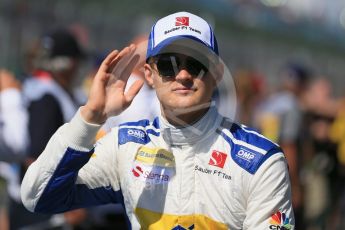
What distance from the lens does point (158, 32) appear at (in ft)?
12.9

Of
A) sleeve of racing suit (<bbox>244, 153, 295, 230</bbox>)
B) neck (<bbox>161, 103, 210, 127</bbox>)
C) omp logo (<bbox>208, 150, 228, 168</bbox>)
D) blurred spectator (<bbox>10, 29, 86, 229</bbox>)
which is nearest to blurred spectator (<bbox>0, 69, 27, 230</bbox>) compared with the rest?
blurred spectator (<bbox>10, 29, 86, 229</bbox>)

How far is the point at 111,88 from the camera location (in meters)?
3.94

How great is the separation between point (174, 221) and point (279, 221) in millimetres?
438

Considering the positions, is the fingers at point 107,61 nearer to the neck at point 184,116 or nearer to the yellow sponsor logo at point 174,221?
the neck at point 184,116

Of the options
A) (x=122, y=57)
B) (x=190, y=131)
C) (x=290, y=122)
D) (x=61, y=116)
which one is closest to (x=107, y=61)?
(x=122, y=57)

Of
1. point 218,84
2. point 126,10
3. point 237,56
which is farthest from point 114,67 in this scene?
point 237,56

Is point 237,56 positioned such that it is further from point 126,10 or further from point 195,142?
point 195,142

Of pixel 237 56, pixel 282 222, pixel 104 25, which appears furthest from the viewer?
pixel 237 56

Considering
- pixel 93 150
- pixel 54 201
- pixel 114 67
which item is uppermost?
pixel 114 67

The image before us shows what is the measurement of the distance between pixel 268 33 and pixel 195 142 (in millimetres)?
21247

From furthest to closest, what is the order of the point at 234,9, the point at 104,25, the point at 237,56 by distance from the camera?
the point at 234,9 → the point at 237,56 → the point at 104,25

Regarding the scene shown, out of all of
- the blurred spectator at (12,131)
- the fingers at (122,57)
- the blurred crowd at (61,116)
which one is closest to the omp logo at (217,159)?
the fingers at (122,57)

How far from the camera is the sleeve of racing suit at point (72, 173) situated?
381cm

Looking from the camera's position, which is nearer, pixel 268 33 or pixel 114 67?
pixel 114 67
